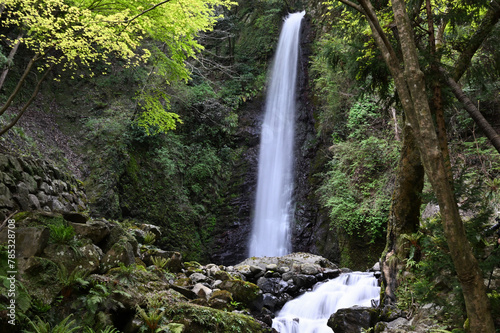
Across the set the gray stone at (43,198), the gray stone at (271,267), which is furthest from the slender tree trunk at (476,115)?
the gray stone at (43,198)

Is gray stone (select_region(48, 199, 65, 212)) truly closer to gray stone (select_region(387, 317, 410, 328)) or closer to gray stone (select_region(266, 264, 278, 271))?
gray stone (select_region(266, 264, 278, 271))

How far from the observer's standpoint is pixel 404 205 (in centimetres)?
611

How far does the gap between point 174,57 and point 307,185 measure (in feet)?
29.3

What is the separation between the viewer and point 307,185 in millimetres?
15320

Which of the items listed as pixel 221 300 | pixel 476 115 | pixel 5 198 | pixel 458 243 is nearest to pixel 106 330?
pixel 221 300

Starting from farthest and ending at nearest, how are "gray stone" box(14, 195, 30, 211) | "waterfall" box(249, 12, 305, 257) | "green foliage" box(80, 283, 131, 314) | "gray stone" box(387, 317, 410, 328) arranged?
"waterfall" box(249, 12, 305, 257) < "gray stone" box(14, 195, 30, 211) < "gray stone" box(387, 317, 410, 328) < "green foliage" box(80, 283, 131, 314)

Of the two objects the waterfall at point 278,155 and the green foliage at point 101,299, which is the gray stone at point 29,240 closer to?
the green foliage at point 101,299

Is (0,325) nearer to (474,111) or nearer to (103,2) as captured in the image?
(474,111)

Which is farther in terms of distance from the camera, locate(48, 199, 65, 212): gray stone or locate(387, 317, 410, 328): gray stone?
locate(48, 199, 65, 212): gray stone

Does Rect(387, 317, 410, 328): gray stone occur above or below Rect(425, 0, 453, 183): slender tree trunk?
below

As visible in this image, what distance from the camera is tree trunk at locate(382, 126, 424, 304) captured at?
5934 millimetres

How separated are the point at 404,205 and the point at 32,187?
7.49 metres

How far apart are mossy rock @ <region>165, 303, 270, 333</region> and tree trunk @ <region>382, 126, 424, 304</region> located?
2.98m

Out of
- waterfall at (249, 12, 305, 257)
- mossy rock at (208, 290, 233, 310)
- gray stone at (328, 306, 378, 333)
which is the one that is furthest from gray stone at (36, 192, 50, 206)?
waterfall at (249, 12, 305, 257)
